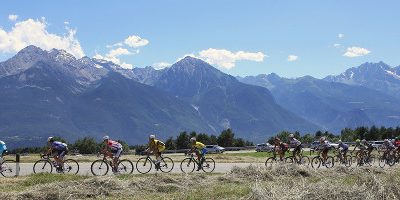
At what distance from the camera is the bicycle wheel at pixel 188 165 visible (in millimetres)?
26766

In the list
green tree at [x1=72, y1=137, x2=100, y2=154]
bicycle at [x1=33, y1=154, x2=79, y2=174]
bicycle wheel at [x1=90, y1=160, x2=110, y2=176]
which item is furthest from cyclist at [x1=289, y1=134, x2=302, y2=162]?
green tree at [x1=72, y1=137, x2=100, y2=154]

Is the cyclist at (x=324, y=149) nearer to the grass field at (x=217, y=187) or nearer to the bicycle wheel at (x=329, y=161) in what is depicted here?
the bicycle wheel at (x=329, y=161)

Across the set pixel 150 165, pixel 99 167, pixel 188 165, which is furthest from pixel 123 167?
pixel 188 165

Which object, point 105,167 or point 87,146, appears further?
point 87,146

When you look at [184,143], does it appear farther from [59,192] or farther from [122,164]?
[59,192]

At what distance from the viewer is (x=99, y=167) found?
24484mm

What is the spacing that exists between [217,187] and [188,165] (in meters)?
10.2

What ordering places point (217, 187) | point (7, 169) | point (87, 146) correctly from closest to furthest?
point (217, 187)
point (7, 169)
point (87, 146)

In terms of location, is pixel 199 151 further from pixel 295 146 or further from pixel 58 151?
pixel 58 151

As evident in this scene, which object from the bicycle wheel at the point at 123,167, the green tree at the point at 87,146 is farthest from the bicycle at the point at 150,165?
the green tree at the point at 87,146

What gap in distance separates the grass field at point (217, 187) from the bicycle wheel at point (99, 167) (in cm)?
467

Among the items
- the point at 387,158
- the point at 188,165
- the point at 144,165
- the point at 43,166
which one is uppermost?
the point at 43,166

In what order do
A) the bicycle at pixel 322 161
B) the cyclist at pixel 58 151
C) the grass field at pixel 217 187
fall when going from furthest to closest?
the bicycle at pixel 322 161 < the cyclist at pixel 58 151 < the grass field at pixel 217 187

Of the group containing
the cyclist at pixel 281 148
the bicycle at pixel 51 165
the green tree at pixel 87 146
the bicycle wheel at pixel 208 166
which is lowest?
the bicycle wheel at pixel 208 166
